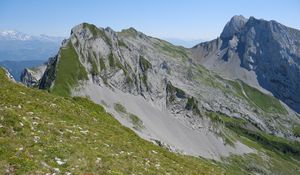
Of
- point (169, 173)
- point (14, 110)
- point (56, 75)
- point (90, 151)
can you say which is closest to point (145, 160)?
point (169, 173)

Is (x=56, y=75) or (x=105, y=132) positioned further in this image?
(x=56, y=75)

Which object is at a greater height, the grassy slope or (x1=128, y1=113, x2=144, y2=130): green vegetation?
the grassy slope

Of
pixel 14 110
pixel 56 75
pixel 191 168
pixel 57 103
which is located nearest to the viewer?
pixel 14 110

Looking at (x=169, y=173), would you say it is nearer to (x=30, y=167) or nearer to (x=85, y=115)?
(x=30, y=167)

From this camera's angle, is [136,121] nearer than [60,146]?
No

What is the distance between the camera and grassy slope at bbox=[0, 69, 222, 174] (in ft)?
79.4

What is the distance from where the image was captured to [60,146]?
27172 mm

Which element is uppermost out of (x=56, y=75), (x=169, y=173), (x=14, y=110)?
(x=14, y=110)

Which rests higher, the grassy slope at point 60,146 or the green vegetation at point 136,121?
the grassy slope at point 60,146

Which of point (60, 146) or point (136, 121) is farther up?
point (60, 146)

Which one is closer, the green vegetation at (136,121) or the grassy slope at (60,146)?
the grassy slope at (60,146)

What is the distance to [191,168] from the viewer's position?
3406cm

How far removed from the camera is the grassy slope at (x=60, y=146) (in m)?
24.2

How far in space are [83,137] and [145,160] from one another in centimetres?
543
